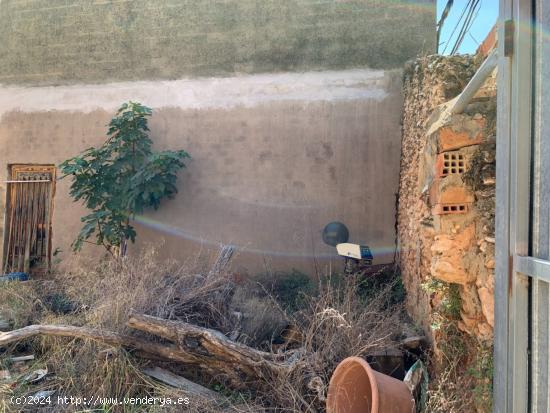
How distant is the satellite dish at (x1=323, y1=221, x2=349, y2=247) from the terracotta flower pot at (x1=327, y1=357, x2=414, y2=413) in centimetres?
349

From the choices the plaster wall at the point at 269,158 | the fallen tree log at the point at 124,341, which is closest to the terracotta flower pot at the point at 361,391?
the fallen tree log at the point at 124,341

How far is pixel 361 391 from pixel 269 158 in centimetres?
454

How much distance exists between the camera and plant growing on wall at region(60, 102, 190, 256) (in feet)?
22.4

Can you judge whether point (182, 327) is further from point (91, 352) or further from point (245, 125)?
point (245, 125)

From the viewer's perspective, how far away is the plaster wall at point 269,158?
6879mm

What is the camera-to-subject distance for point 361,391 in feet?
10.5

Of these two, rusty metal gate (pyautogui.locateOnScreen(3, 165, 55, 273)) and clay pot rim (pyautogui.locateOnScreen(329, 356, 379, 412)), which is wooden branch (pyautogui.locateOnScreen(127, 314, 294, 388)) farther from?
rusty metal gate (pyautogui.locateOnScreen(3, 165, 55, 273))

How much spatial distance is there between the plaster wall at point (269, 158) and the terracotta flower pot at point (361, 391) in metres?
3.62

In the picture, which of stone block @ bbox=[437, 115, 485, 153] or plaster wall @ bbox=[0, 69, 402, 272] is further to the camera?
plaster wall @ bbox=[0, 69, 402, 272]

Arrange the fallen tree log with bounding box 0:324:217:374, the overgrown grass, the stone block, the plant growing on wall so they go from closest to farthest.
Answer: the stone block
the overgrown grass
the fallen tree log with bounding box 0:324:217:374
the plant growing on wall

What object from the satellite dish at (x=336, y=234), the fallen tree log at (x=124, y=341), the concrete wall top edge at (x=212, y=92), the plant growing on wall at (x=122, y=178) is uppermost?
the concrete wall top edge at (x=212, y=92)

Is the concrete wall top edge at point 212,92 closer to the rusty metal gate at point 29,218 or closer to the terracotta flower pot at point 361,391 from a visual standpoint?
the rusty metal gate at point 29,218

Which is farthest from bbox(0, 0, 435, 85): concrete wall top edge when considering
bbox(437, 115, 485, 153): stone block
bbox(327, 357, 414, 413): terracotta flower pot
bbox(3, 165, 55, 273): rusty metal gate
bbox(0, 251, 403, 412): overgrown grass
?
bbox(327, 357, 414, 413): terracotta flower pot

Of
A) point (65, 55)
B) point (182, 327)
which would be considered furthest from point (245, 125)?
point (182, 327)
